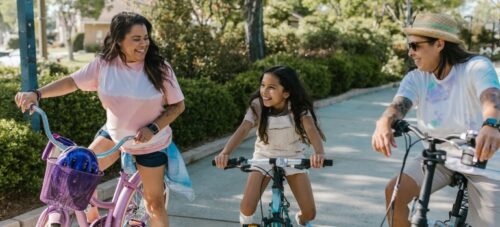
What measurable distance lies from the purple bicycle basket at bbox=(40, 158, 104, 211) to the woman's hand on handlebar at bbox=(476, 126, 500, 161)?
70.5 inches

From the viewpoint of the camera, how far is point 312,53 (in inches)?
587

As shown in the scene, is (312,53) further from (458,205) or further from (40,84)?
(458,205)

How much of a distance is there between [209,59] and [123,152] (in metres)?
5.97

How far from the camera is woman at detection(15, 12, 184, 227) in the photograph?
10.9ft

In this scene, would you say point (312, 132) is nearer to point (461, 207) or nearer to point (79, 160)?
point (461, 207)

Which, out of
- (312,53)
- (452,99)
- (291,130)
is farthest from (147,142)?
(312,53)

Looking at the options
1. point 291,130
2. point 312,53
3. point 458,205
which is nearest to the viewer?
point 458,205

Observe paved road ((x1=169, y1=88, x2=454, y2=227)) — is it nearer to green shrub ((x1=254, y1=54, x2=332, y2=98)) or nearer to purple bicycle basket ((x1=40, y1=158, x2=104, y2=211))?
purple bicycle basket ((x1=40, y1=158, x2=104, y2=211))

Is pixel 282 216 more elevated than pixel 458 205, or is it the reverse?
pixel 458 205

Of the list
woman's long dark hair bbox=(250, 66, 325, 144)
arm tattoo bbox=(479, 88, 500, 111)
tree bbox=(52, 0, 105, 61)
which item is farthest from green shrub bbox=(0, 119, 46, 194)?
tree bbox=(52, 0, 105, 61)

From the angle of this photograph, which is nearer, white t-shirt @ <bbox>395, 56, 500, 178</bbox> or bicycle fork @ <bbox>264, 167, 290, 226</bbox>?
white t-shirt @ <bbox>395, 56, 500, 178</bbox>

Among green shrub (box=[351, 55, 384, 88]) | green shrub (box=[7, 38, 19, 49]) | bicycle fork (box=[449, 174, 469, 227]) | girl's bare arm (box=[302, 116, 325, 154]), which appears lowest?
green shrub (box=[7, 38, 19, 49])

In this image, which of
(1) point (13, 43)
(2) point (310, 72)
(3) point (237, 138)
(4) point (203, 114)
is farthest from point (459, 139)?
(1) point (13, 43)

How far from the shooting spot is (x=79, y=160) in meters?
2.80
